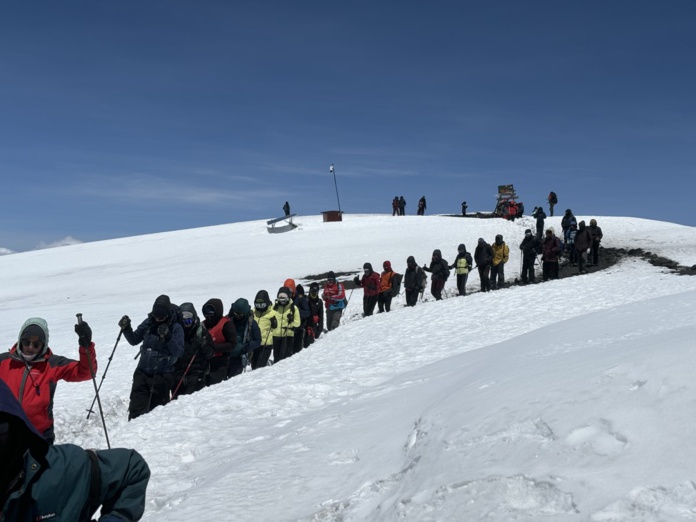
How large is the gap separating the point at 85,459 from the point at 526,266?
1919 cm

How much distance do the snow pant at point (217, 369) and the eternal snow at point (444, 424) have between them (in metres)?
0.36

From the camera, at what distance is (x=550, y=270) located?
20359mm

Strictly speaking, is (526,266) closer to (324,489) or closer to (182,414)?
(182,414)

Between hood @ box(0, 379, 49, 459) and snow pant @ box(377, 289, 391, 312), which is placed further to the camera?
snow pant @ box(377, 289, 391, 312)

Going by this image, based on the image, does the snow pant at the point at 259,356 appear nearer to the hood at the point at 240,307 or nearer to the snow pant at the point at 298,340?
the hood at the point at 240,307

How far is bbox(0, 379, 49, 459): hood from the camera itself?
1982mm

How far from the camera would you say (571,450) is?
3.21 m

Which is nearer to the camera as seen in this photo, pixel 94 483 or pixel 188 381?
pixel 94 483

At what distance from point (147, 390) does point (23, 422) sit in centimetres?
652

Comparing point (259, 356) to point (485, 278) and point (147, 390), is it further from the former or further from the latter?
point (485, 278)

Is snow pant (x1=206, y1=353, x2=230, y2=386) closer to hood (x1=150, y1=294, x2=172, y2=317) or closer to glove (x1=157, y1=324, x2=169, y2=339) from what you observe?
glove (x1=157, y1=324, x2=169, y2=339)

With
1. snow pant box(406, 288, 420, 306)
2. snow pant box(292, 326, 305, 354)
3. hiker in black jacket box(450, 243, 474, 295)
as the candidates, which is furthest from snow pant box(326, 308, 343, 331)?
hiker in black jacket box(450, 243, 474, 295)

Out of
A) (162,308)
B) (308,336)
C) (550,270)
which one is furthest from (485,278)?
(162,308)

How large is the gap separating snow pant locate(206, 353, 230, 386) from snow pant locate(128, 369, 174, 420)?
1.64 m
